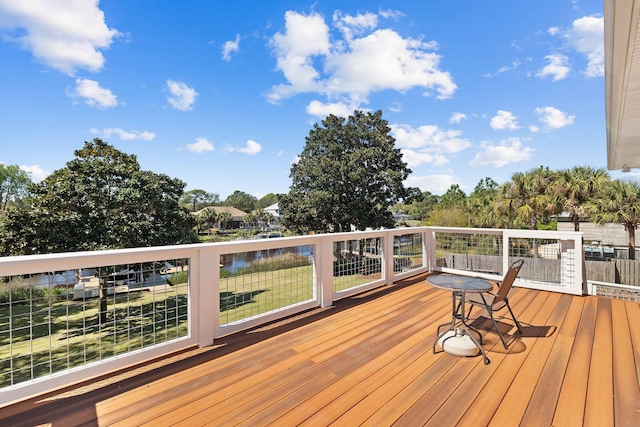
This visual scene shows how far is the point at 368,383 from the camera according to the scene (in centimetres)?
214

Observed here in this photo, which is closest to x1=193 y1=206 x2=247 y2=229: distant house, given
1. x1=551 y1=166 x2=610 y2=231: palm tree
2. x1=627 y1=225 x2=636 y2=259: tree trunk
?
x1=551 y1=166 x2=610 y2=231: palm tree

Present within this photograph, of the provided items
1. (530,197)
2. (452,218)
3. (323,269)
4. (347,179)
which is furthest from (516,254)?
(452,218)

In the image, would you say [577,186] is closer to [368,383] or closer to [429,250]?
[429,250]

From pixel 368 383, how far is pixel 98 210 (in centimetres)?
1058

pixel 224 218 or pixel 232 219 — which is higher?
pixel 224 218

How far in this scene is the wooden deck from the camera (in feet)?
5.82

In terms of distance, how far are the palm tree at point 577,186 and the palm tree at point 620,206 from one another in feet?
1.52

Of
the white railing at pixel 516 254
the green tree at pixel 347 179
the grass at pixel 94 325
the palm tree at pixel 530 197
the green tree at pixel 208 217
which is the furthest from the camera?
the green tree at pixel 208 217

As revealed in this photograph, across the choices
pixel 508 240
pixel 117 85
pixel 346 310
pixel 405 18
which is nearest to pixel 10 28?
pixel 117 85

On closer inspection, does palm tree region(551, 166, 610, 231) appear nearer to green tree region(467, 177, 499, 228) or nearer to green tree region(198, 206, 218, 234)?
green tree region(467, 177, 499, 228)

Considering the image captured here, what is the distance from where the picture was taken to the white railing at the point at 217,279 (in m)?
2.08

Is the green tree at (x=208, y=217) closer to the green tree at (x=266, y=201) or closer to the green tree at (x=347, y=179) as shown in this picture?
the green tree at (x=266, y=201)

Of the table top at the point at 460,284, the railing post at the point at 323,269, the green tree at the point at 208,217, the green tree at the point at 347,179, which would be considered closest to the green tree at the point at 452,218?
the green tree at the point at 347,179

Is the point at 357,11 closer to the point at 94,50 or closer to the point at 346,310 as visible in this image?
the point at 346,310
